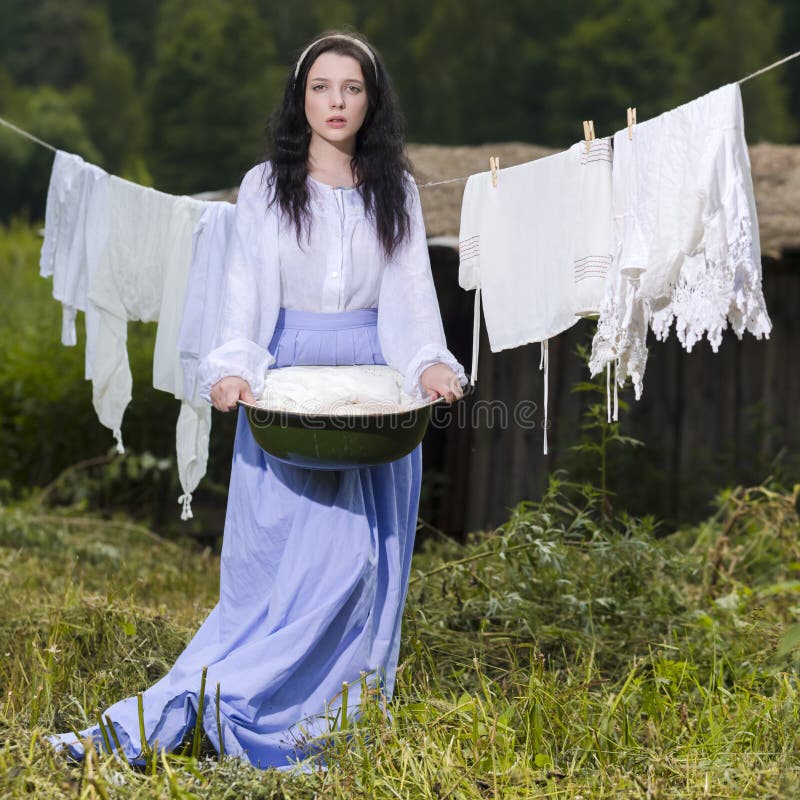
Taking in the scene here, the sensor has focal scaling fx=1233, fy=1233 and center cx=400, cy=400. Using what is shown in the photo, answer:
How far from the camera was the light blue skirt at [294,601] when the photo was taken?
2.84 m

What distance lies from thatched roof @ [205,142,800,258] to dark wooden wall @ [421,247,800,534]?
1.05ft

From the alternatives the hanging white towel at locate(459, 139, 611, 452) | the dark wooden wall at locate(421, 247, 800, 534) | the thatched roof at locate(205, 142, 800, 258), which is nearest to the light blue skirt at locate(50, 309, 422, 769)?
the hanging white towel at locate(459, 139, 611, 452)

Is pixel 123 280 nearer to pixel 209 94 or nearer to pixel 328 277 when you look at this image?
pixel 328 277

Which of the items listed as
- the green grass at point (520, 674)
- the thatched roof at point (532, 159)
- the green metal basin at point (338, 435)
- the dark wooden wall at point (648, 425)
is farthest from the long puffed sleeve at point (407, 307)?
the dark wooden wall at point (648, 425)

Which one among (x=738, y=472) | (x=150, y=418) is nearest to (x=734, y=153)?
(x=738, y=472)

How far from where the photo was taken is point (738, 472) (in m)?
6.18

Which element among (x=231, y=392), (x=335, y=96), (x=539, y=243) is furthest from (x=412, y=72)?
(x=231, y=392)

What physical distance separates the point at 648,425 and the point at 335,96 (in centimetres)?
385

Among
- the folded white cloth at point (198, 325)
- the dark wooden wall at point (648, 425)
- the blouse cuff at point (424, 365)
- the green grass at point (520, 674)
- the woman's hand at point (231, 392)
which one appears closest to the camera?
the green grass at point (520, 674)

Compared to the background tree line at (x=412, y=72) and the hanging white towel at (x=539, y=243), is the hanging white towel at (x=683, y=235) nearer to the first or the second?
the hanging white towel at (x=539, y=243)

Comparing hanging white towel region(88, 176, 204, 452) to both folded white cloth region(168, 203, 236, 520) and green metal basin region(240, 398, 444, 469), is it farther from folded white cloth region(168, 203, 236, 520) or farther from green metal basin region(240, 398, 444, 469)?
green metal basin region(240, 398, 444, 469)

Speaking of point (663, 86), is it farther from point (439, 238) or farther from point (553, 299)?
point (553, 299)

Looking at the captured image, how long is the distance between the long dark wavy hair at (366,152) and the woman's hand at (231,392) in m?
0.41

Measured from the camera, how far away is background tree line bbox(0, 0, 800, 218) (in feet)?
85.0
